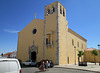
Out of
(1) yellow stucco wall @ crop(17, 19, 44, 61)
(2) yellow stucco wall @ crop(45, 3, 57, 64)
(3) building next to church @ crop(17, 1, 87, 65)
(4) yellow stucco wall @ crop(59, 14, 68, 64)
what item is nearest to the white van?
(3) building next to church @ crop(17, 1, 87, 65)

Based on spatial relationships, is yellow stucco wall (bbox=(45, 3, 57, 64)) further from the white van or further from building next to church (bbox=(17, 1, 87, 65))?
the white van

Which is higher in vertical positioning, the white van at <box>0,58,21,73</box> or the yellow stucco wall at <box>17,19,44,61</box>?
the yellow stucco wall at <box>17,19,44,61</box>

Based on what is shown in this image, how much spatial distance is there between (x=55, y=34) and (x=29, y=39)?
351 inches

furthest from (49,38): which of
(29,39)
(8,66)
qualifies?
(8,66)

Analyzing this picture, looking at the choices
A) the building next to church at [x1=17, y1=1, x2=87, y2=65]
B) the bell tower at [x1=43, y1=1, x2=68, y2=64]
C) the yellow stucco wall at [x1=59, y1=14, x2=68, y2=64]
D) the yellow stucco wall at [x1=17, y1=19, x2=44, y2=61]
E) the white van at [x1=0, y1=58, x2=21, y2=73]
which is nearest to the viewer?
the white van at [x1=0, y1=58, x2=21, y2=73]

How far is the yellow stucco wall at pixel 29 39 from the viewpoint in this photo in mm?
25719

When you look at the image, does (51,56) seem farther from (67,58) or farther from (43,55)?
(67,58)

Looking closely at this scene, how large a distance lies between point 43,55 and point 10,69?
19.9 metres

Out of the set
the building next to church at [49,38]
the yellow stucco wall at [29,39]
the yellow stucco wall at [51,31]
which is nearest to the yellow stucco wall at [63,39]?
the building next to church at [49,38]

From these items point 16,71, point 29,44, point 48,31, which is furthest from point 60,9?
point 16,71

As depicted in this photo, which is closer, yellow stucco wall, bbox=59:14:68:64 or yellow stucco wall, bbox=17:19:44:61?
A: yellow stucco wall, bbox=59:14:68:64

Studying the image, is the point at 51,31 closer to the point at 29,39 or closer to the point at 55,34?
the point at 55,34

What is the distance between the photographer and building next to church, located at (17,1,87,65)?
22.5 metres

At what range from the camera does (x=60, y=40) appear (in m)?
22.8
